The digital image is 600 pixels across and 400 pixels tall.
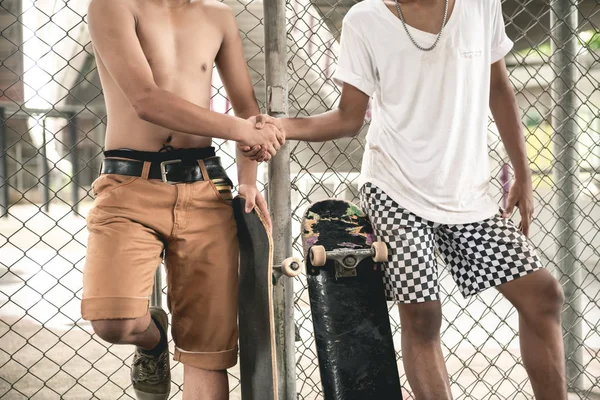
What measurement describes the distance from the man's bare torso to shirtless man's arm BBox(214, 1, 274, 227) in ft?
0.16

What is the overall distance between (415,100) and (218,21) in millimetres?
766

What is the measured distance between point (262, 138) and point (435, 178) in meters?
0.60

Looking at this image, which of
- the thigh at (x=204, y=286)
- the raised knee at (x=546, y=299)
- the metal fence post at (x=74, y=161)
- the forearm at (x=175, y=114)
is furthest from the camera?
the metal fence post at (x=74, y=161)

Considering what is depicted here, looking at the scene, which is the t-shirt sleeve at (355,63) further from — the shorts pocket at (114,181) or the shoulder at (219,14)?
the shorts pocket at (114,181)

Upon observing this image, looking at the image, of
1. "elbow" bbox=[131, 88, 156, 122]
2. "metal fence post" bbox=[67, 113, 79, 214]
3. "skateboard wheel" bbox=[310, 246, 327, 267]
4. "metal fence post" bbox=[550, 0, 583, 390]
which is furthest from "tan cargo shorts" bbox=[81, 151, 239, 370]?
"metal fence post" bbox=[550, 0, 583, 390]

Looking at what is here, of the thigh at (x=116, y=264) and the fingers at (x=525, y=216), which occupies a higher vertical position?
the fingers at (x=525, y=216)

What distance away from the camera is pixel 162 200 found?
2.07 m

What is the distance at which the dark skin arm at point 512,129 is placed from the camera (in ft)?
7.55

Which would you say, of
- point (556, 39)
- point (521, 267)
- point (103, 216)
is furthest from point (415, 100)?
point (556, 39)

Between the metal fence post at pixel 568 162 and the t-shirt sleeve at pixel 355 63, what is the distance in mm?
1462

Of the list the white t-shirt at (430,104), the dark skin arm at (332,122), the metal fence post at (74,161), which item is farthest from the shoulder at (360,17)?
the metal fence post at (74,161)

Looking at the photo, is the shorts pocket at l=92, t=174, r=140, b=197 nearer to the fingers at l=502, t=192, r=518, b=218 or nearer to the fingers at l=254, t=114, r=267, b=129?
the fingers at l=254, t=114, r=267, b=129

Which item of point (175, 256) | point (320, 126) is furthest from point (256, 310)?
point (320, 126)

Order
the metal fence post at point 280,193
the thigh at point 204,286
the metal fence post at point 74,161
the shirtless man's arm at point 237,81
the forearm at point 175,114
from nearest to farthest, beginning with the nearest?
1. the forearm at point 175,114
2. the thigh at point 204,286
3. the shirtless man's arm at point 237,81
4. the metal fence post at point 280,193
5. the metal fence post at point 74,161
